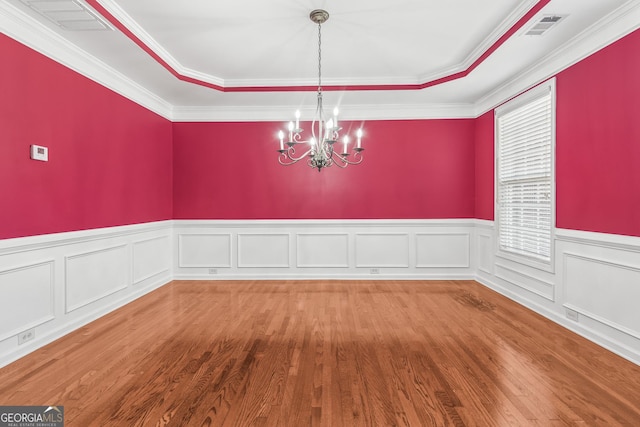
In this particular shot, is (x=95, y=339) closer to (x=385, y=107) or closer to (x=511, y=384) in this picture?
(x=511, y=384)

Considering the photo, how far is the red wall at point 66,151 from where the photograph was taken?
291cm

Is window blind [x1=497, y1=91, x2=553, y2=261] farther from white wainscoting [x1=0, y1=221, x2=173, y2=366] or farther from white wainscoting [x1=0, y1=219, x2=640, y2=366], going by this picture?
white wainscoting [x1=0, y1=221, x2=173, y2=366]

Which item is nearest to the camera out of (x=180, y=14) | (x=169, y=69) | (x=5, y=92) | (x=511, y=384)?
(x=511, y=384)

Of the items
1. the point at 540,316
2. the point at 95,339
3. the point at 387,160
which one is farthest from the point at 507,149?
the point at 95,339

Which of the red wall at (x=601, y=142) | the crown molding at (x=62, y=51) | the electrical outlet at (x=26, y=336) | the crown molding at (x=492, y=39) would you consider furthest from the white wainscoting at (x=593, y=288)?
the crown molding at (x=62, y=51)

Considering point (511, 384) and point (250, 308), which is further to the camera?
point (250, 308)

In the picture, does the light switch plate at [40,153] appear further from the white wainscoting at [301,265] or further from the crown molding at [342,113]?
the crown molding at [342,113]

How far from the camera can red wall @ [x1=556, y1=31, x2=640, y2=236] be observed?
292 centimetres

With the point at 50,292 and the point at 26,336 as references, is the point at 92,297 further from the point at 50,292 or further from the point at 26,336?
the point at 26,336

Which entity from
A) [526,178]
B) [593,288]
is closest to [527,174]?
[526,178]

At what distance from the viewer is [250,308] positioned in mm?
4262

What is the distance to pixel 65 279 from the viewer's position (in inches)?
137

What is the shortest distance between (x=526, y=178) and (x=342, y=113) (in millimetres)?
2976

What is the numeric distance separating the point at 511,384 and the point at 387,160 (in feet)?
13.3
